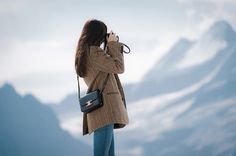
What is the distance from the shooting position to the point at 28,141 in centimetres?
19662

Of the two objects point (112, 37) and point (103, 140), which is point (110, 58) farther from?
point (103, 140)

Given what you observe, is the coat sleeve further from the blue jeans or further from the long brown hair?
the blue jeans

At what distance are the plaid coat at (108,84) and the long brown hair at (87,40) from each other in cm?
4

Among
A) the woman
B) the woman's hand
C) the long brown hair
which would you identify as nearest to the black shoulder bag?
the woman

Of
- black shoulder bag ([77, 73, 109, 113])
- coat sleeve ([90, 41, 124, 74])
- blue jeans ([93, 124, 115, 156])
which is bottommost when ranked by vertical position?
blue jeans ([93, 124, 115, 156])

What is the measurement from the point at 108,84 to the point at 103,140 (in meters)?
0.49

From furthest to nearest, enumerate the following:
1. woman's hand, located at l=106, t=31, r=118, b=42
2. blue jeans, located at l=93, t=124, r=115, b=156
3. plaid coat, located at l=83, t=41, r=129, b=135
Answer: woman's hand, located at l=106, t=31, r=118, b=42 → plaid coat, located at l=83, t=41, r=129, b=135 → blue jeans, located at l=93, t=124, r=115, b=156

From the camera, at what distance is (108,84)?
4.83 metres

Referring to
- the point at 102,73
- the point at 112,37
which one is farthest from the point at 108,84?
the point at 112,37

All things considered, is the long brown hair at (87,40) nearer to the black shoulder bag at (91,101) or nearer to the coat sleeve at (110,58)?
the coat sleeve at (110,58)

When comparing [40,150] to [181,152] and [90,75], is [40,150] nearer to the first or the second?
[181,152]

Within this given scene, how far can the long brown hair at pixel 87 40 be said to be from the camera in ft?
15.8

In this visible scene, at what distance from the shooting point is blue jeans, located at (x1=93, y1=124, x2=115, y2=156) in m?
4.67

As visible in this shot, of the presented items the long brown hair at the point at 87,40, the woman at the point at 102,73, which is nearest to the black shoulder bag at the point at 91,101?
the woman at the point at 102,73
